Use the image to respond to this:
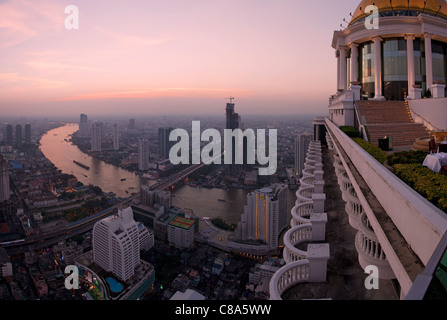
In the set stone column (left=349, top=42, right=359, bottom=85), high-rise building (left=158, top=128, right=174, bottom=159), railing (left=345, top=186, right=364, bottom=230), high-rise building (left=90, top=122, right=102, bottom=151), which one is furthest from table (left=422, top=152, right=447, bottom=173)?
high-rise building (left=90, top=122, right=102, bottom=151)

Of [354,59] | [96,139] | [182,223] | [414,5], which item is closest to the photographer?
[414,5]

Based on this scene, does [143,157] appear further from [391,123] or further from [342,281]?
[342,281]

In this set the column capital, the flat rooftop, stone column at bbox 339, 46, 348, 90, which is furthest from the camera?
the flat rooftop

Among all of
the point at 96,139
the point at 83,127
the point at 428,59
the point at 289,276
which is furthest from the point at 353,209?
the point at 83,127

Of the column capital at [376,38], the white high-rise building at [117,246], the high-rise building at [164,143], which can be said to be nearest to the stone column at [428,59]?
the column capital at [376,38]

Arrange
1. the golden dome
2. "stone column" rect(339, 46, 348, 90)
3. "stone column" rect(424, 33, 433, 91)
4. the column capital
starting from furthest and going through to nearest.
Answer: "stone column" rect(339, 46, 348, 90) → the golden dome → the column capital → "stone column" rect(424, 33, 433, 91)

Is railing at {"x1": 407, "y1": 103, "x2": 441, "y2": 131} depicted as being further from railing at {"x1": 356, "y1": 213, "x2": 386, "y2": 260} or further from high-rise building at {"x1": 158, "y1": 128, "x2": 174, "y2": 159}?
high-rise building at {"x1": 158, "y1": 128, "x2": 174, "y2": 159}
